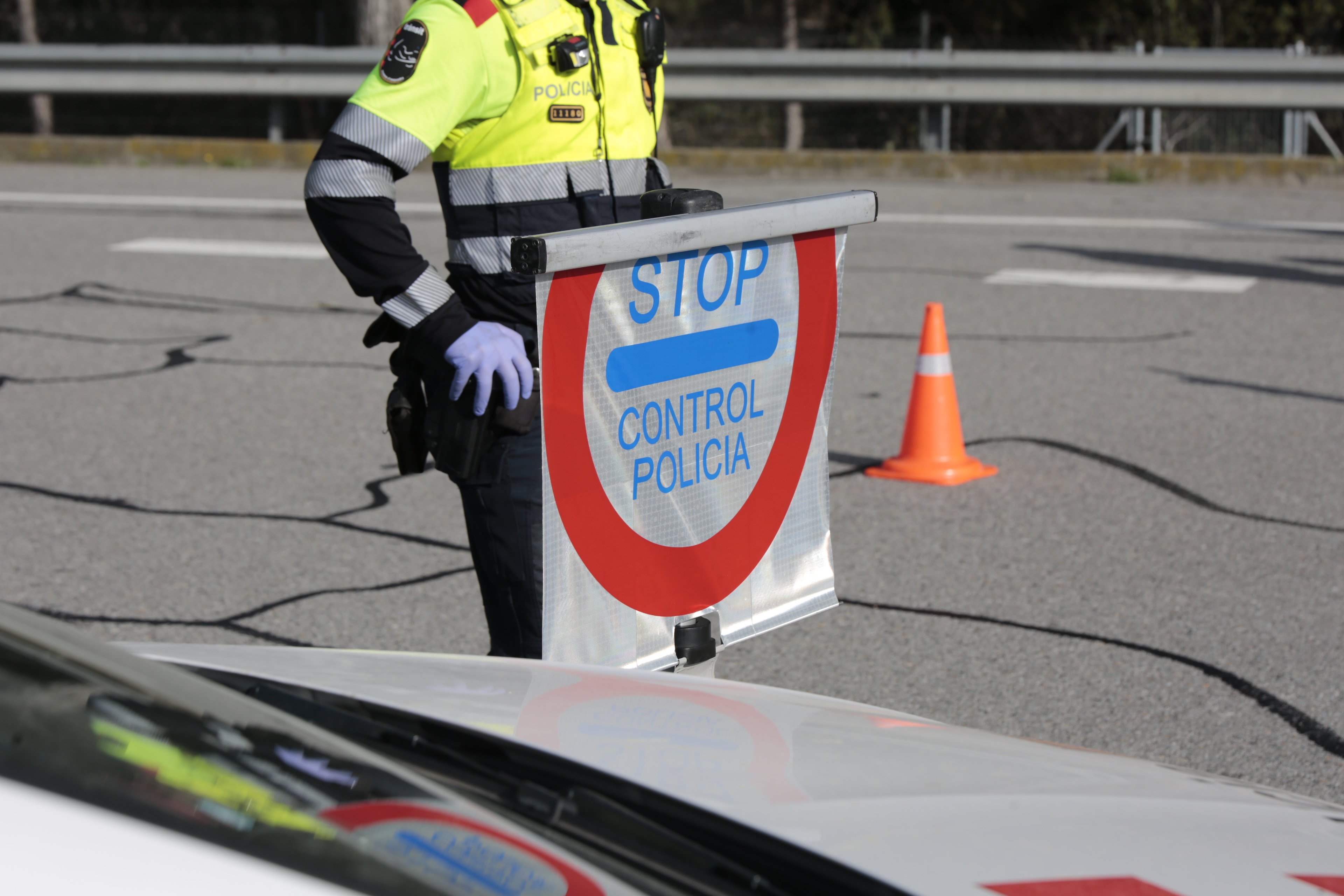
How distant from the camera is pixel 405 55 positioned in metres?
2.43

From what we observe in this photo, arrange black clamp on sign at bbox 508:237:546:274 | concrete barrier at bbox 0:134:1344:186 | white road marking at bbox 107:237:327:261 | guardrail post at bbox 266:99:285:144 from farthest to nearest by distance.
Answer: guardrail post at bbox 266:99:285:144, concrete barrier at bbox 0:134:1344:186, white road marking at bbox 107:237:327:261, black clamp on sign at bbox 508:237:546:274

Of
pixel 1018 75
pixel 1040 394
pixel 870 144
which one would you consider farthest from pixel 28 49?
pixel 870 144

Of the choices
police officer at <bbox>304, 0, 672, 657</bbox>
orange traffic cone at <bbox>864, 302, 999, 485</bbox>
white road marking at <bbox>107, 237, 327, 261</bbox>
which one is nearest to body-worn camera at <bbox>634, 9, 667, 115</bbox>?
police officer at <bbox>304, 0, 672, 657</bbox>

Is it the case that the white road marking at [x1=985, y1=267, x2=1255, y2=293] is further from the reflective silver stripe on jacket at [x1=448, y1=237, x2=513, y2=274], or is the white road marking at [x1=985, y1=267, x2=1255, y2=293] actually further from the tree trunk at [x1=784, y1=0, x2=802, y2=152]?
the tree trunk at [x1=784, y1=0, x2=802, y2=152]

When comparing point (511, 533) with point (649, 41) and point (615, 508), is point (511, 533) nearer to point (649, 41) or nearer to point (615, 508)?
point (615, 508)

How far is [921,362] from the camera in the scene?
5312mm

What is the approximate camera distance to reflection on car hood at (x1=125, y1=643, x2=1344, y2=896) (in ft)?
4.72

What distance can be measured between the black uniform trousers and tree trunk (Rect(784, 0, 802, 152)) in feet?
68.3

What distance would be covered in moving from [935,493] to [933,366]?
1.61 ft

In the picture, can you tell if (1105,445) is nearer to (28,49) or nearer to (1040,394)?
(1040,394)

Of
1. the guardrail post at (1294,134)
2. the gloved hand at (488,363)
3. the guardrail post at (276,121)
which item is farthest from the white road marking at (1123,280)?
the guardrail post at (276,121)

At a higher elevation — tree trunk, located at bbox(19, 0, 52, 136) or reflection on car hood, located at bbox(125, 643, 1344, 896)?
tree trunk, located at bbox(19, 0, 52, 136)

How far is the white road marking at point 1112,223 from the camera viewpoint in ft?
33.3

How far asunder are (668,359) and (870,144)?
70.2ft
